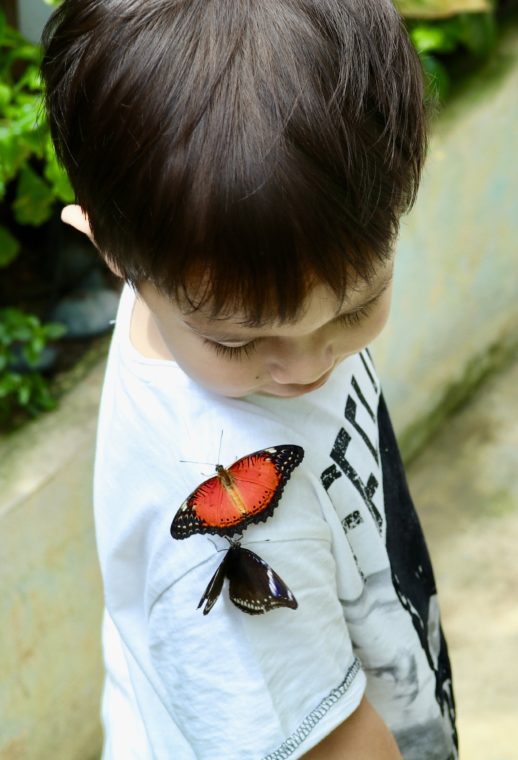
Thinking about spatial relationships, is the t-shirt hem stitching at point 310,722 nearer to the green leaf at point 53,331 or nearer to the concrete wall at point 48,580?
the concrete wall at point 48,580

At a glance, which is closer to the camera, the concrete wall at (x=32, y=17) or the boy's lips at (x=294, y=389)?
the boy's lips at (x=294, y=389)

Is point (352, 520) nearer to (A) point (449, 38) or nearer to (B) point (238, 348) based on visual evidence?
(B) point (238, 348)

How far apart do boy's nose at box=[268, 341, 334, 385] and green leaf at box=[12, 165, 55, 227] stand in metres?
0.96

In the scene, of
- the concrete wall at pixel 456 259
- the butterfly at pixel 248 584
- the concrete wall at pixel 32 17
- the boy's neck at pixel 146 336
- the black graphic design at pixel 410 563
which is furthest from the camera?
the concrete wall at pixel 456 259

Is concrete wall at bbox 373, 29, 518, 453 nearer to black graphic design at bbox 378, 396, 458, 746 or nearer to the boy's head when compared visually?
black graphic design at bbox 378, 396, 458, 746

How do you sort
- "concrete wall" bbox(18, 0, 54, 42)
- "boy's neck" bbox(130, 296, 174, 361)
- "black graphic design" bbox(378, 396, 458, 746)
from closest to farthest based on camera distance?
"boy's neck" bbox(130, 296, 174, 361)
"black graphic design" bbox(378, 396, 458, 746)
"concrete wall" bbox(18, 0, 54, 42)

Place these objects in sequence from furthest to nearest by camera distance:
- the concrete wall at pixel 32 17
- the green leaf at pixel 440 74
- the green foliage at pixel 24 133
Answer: the green leaf at pixel 440 74 < the concrete wall at pixel 32 17 < the green foliage at pixel 24 133

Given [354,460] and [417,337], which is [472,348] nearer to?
[417,337]

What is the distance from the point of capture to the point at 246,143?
2.25 feet

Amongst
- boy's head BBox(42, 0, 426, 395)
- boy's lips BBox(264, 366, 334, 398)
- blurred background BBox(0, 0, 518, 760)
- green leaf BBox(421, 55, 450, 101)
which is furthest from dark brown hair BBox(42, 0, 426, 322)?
green leaf BBox(421, 55, 450, 101)

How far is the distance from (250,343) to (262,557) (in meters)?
0.17

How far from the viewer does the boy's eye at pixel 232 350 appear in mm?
803

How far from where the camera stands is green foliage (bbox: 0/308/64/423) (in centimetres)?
166

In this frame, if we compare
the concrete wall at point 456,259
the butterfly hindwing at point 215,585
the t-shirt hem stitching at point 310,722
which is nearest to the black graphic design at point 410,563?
the t-shirt hem stitching at point 310,722
